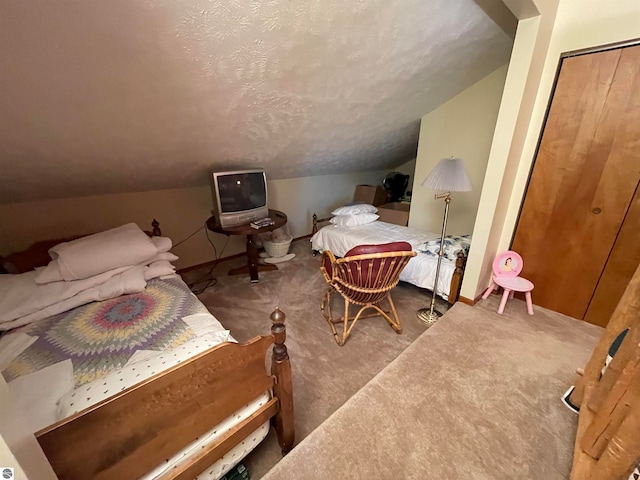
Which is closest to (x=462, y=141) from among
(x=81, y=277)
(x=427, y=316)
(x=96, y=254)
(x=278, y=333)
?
(x=427, y=316)

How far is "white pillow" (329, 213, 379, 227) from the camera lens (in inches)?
127

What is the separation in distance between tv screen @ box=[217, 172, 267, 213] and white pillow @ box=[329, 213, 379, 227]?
97 centimetres

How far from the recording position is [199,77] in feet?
4.85

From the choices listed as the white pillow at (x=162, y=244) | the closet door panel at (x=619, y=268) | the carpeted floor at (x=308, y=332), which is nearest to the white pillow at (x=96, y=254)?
the white pillow at (x=162, y=244)

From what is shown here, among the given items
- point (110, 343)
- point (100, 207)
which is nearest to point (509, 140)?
point (110, 343)

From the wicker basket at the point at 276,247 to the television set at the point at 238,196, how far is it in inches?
24.0

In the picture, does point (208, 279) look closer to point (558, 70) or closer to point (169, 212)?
point (169, 212)

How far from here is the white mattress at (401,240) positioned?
2.38 metres

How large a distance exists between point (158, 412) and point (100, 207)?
8.29 feet

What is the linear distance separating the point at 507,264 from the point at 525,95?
127cm

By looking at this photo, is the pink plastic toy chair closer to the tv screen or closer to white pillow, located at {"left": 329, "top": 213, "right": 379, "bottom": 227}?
white pillow, located at {"left": 329, "top": 213, "right": 379, "bottom": 227}

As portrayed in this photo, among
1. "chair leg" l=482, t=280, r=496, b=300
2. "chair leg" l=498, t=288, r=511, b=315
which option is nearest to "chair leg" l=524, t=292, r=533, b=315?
"chair leg" l=498, t=288, r=511, b=315

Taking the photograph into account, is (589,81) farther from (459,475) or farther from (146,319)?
(146,319)

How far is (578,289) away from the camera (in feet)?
6.46
